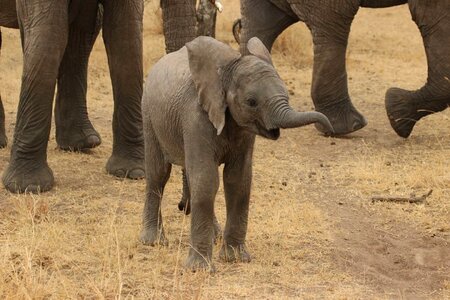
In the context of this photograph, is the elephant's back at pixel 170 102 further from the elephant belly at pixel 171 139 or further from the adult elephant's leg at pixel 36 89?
the adult elephant's leg at pixel 36 89

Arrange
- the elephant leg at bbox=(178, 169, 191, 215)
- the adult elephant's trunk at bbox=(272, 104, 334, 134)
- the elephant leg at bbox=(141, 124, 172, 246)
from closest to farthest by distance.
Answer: the adult elephant's trunk at bbox=(272, 104, 334, 134), the elephant leg at bbox=(141, 124, 172, 246), the elephant leg at bbox=(178, 169, 191, 215)

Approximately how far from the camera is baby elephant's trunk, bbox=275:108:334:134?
5.43m

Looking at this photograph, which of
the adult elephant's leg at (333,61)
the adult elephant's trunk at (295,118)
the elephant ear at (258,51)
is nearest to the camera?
the adult elephant's trunk at (295,118)

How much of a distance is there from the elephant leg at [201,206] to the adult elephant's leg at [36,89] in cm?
216

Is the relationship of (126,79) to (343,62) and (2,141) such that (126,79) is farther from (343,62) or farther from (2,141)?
(343,62)

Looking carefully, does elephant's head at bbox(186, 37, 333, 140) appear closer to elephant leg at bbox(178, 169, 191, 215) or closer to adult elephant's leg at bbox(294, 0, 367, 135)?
elephant leg at bbox(178, 169, 191, 215)

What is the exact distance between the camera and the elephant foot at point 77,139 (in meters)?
9.45

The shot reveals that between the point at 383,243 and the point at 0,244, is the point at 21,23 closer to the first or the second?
the point at 0,244

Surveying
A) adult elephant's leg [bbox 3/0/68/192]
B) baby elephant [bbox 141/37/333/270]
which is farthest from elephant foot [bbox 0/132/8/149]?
baby elephant [bbox 141/37/333/270]

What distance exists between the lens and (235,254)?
20.8ft

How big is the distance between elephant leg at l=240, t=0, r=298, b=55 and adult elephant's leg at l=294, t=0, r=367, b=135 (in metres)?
0.54

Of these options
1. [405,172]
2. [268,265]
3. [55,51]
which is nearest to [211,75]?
[268,265]

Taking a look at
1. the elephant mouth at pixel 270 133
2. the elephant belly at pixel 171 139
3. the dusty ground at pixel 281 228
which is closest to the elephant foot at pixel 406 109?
the dusty ground at pixel 281 228

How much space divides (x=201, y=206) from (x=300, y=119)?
863mm
